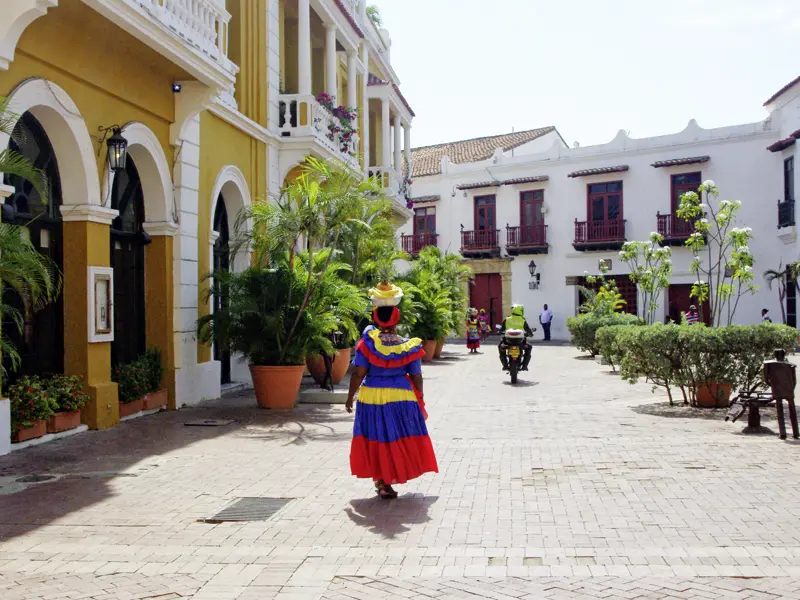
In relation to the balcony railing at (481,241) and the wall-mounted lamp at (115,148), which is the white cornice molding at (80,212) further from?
the balcony railing at (481,241)

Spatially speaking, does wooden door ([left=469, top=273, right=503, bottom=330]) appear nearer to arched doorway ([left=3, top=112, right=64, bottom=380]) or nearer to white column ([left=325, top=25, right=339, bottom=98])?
white column ([left=325, top=25, right=339, bottom=98])

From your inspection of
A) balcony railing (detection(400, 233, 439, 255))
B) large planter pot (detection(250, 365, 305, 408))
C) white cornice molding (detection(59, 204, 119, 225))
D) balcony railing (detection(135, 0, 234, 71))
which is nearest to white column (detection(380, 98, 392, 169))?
balcony railing (detection(135, 0, 234, 71))

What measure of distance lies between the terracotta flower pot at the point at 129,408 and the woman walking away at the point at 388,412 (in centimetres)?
494

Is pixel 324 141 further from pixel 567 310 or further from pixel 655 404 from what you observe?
pixel 567 310

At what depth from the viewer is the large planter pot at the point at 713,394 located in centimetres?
1130

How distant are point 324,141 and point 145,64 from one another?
229 inches

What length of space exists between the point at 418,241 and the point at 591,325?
63.1ft

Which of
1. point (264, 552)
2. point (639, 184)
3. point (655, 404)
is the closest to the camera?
point (264, 552)

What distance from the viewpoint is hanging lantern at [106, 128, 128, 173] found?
32.5ft

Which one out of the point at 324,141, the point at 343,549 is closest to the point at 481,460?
the point at 343,549

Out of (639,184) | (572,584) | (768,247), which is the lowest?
Answer: (572,584)

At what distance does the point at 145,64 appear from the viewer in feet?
35.6

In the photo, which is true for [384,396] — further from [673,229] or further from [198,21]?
[673,229]

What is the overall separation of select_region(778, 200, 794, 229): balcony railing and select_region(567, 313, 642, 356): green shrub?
11.3 metres
